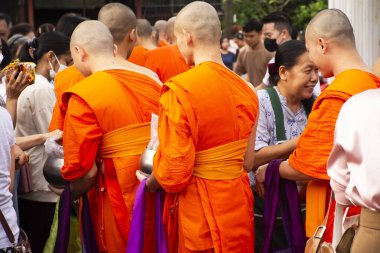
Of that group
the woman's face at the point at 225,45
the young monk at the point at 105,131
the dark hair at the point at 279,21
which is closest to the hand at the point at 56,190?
the young monk at the point at 105,131

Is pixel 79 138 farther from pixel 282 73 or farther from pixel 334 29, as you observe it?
pixel 334 29

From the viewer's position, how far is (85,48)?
551 centimetres

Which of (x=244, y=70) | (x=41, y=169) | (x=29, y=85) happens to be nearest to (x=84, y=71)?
(x=29, y=85)

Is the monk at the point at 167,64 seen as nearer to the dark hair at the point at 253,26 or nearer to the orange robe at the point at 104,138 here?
the dark hair at the point at 253,26

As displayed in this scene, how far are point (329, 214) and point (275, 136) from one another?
1.28 m

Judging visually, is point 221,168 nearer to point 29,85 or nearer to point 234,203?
point 234,203

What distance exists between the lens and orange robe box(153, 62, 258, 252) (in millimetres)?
4754

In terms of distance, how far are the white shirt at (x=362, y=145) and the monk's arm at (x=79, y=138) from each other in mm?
1962

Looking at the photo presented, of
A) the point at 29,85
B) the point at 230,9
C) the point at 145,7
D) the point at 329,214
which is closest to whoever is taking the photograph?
the point at 329,214

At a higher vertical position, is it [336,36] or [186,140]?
[336,36]

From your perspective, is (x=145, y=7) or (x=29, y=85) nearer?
(x=29, y=85)

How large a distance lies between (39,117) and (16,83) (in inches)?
19.2

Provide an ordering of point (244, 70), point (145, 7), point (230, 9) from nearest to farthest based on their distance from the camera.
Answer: point (244, 70) < point (145, 7) < point (230, 9)

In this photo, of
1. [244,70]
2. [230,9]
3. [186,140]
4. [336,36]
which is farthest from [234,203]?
[230,9]
